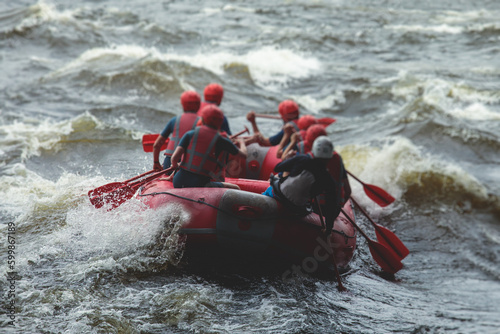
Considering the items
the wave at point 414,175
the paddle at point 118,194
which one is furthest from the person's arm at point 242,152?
the wave at point 414,175

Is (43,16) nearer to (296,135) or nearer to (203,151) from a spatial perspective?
(296,135)

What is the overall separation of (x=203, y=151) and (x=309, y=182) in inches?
45.4

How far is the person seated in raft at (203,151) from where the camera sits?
5.77 metres

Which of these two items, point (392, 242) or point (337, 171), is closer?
point (337, 171)

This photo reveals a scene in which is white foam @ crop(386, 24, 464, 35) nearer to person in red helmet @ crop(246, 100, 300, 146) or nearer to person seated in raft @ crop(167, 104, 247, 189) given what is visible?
person in red helmet @ crop(246, 100, 300, 146)

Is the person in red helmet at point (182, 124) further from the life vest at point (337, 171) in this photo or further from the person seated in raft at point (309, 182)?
the life vest at point (337, 171)

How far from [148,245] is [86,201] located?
1.17 metres

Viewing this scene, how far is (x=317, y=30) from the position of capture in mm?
20219

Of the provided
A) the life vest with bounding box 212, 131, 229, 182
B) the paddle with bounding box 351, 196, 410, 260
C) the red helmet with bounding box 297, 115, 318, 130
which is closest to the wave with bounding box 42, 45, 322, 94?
the red helmet with bounding box 297, 115, 318, 130

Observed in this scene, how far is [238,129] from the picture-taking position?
11.6 meters

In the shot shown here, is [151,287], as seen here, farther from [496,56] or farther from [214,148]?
[496,56]

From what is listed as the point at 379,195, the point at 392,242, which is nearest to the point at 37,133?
the point at 379,195

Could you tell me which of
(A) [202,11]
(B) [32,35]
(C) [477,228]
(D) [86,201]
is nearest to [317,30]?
(A) [202,11]

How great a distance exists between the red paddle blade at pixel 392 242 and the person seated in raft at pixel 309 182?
4.05 feet
